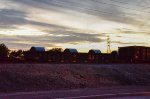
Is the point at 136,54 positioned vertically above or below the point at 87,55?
above

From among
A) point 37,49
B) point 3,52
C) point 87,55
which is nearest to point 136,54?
point 87,55

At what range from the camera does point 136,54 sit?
63.9 m

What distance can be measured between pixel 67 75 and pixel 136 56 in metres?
28.9

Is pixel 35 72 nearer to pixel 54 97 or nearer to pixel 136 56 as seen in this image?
pixel 54 97

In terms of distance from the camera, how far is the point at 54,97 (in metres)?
25.6

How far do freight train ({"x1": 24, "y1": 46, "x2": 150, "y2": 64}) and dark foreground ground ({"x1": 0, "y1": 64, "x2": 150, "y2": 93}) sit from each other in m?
14.3

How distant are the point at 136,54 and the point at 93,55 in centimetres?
791

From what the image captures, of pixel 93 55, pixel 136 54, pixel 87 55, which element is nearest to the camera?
pixel 136 54

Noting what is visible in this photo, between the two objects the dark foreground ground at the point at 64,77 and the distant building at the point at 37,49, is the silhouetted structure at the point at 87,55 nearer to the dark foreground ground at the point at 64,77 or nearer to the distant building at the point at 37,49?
the distant building at the point at 37,49

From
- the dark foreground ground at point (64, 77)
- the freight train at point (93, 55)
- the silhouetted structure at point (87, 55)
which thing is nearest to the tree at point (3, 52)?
the silhouetted structure at point (87, 55)

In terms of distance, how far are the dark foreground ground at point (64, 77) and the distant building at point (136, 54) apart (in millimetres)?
15702

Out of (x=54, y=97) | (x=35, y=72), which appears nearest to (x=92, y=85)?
(x=35, y=72)

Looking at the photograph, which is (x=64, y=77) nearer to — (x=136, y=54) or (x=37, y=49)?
(x=37, y=49)

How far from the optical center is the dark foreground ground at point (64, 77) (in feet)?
105
